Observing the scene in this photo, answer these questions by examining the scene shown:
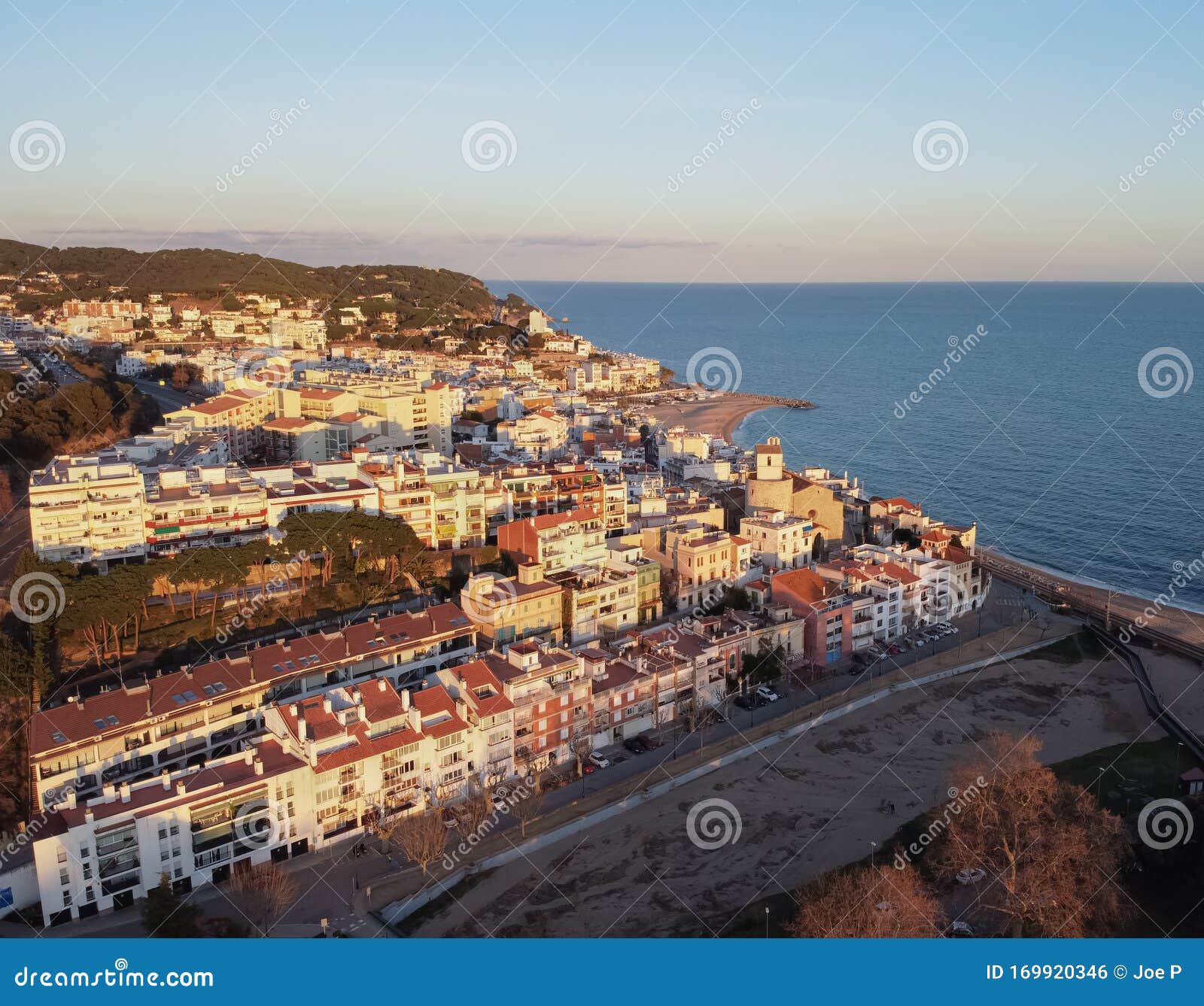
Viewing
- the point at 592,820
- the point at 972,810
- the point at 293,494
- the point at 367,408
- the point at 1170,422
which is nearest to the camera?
the point at 972,810

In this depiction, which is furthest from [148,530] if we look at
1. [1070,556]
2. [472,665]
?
[1070,556]

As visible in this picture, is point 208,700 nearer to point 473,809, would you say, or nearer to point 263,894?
point 263,894

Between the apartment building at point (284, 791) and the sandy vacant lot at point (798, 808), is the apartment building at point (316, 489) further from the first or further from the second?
the sandy vacant lot at point (798, 808)

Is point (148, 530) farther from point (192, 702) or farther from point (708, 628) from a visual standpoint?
point (708, 628)

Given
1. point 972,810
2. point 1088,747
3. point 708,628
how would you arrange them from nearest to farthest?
1. point 972,810
2. point 1088,747
3. point 708,628

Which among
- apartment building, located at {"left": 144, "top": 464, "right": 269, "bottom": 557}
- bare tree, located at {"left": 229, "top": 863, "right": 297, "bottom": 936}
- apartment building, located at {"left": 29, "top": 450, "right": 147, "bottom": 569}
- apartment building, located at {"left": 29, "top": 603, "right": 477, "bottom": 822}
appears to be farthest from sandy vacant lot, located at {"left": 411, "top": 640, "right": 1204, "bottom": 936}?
apartment building, located at {"left": 29, "top": 450, "right": 147, "bottom": 569}

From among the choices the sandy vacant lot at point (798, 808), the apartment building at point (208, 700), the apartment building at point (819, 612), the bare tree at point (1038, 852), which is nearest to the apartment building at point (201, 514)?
the apartment building at point (208, 700)
